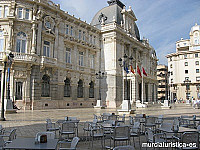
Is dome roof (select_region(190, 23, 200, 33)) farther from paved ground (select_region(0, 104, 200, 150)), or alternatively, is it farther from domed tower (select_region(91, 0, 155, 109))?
paved ground (select_region(0, 104, 200, 150))

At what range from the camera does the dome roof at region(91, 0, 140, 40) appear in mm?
42094

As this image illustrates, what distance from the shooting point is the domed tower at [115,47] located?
37875 millimetres

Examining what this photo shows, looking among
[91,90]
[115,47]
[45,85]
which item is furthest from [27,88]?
[115,47]

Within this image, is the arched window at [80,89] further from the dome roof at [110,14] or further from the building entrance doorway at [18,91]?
the dome roof at [110,14]

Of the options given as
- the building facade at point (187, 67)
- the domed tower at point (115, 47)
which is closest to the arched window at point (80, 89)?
the domed tower at point (115, 47)

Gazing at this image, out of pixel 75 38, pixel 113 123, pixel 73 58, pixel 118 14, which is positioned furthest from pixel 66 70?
pixel 113 123

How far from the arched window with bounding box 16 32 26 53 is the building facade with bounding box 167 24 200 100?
57540 mm

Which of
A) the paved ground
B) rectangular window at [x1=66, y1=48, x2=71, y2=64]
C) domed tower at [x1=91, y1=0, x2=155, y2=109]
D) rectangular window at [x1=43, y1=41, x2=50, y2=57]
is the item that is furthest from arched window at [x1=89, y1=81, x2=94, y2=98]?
the paved ground

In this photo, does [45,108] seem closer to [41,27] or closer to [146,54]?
[41,27]

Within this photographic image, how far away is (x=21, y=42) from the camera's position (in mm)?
27016

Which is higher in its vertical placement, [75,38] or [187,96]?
[75,38]

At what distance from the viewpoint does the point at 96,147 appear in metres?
7.76

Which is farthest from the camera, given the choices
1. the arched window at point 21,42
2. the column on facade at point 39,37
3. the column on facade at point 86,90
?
the column on facade at point 86,90

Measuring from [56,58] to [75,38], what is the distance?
633cm
